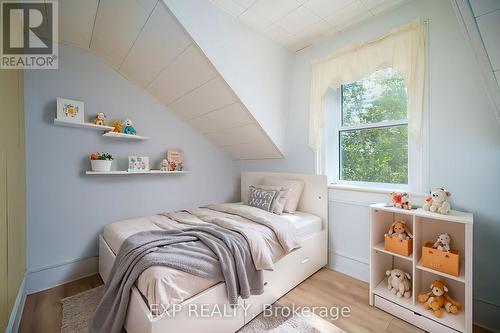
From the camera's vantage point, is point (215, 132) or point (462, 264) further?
point (215, 132)

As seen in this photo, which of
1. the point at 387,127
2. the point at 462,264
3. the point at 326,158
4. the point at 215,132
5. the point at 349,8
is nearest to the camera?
the point at 462,264

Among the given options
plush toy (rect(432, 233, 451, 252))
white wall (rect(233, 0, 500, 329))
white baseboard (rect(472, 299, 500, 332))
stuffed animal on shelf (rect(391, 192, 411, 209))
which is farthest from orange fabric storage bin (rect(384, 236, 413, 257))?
white baseboard (rect(472, 299, 500, 332))

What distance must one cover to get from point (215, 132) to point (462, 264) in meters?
2.74

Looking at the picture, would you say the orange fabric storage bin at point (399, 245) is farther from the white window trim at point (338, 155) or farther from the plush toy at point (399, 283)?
the white window trim at point (338, 155)

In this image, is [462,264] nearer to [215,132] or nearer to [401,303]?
[401,303]

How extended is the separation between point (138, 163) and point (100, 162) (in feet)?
1.29

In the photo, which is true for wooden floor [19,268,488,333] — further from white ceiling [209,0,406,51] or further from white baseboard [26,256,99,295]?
white ceiling [209,0,406,51]

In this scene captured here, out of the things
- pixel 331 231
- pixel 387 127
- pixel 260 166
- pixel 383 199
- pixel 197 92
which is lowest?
pixel 331 231

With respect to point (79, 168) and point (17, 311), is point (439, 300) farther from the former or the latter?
point (79, 168)

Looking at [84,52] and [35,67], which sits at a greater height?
[84,52]

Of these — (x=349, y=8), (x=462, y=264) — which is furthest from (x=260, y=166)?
(x=462, y=264)

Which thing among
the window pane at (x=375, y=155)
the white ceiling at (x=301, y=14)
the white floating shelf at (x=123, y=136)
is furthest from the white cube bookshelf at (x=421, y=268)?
the white floating shelf at (x=123, y=136)

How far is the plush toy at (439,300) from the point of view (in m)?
1.51

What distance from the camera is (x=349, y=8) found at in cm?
198
